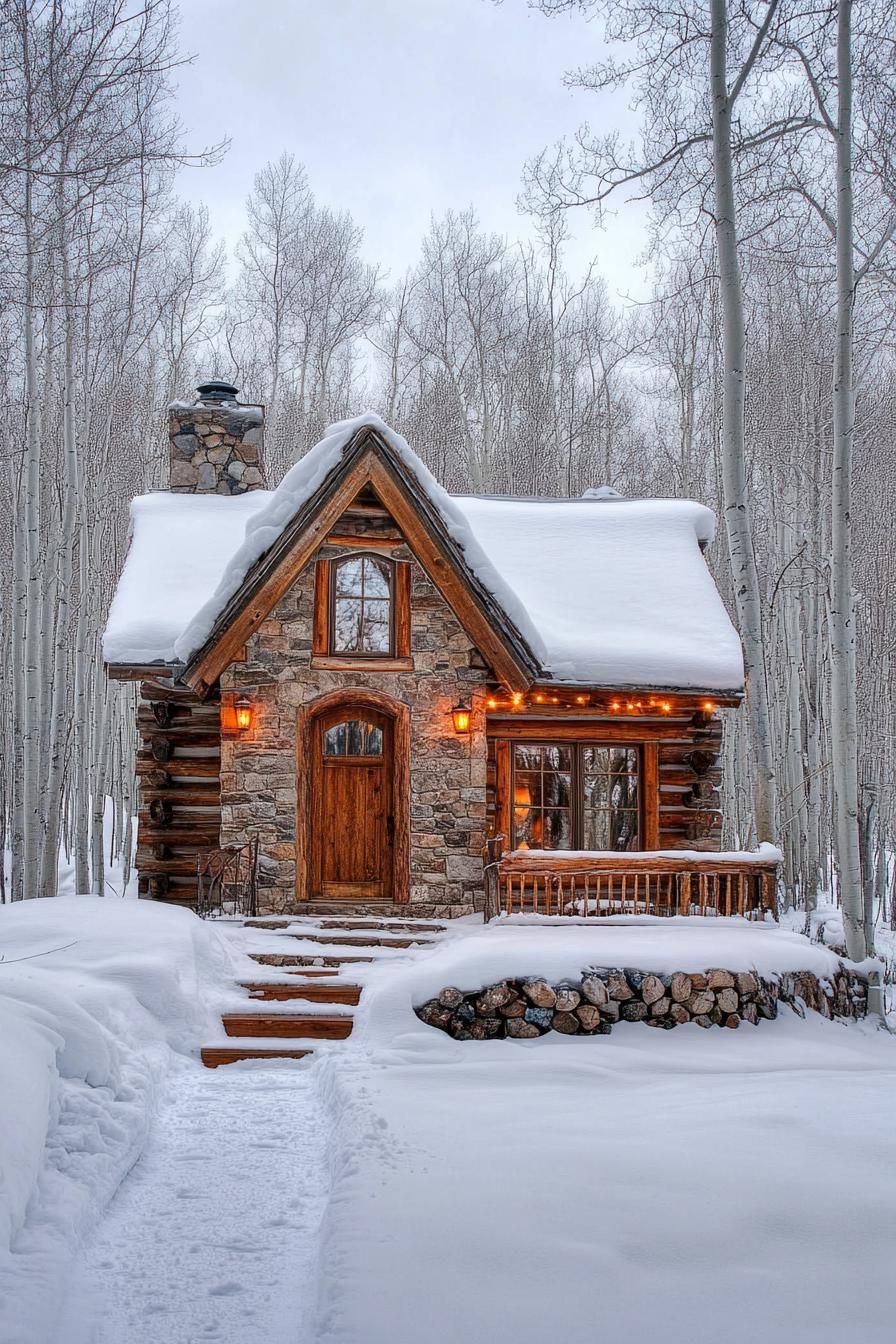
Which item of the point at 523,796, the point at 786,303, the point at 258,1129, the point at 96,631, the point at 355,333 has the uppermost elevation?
the point at 355,333

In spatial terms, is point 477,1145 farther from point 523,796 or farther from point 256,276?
point 256,276

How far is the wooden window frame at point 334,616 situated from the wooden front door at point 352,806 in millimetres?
650

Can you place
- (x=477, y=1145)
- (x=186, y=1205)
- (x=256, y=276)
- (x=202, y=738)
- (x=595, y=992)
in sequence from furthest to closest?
1. (x=256, y=276)
2. (x=202, y=738)
3. (x=595, y=992)
4. (x=477, y=1145)
5. (x=186, y=1205)

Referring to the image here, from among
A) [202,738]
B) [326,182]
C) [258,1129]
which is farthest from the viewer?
[326,182]

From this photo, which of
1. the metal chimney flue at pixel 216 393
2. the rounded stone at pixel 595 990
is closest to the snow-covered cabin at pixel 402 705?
the rounded stone at pixel 595 990

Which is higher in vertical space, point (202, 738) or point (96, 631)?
point (96, 631)

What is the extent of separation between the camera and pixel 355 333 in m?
25.2

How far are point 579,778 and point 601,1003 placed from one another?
484 cm

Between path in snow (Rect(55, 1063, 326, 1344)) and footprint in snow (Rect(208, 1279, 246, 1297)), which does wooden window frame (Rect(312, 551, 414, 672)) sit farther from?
footprint in snow (Rect(208, 1279, 246, 1297))

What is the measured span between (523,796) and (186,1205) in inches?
327

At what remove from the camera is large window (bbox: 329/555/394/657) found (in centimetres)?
1177

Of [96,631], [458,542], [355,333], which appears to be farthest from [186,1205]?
[355,333]

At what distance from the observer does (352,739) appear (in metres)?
11.9

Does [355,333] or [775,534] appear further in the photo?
[355,333]
